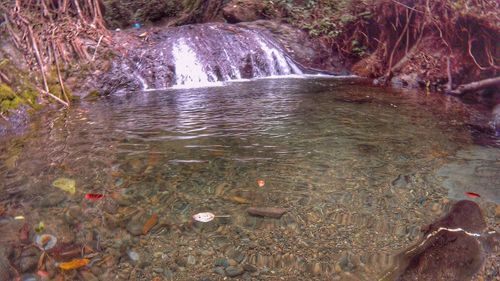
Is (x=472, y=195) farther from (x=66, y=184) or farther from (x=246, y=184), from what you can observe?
(x=66, y=184)

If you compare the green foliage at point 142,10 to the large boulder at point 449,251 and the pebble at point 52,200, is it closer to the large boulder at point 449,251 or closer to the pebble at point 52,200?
the pebble at point 52,200

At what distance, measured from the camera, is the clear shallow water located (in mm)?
2057

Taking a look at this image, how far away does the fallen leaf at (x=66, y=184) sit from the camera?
8.95 ft

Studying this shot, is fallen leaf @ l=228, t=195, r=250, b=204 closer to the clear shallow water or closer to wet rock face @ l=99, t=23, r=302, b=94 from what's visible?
the clear shallow water

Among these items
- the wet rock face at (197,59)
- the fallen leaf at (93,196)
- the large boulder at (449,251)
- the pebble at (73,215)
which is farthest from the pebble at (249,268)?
the wet rock face at (197,59)

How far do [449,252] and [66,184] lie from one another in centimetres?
245

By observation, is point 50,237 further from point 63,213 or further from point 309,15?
point 309,15

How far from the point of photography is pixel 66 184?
9.23ft

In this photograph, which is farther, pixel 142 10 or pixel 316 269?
pixel 142 10

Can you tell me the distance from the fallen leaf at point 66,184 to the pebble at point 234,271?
1.35m

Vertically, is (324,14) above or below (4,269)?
above

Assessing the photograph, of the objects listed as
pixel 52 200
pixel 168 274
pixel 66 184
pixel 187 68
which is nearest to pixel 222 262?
pixel 168 274

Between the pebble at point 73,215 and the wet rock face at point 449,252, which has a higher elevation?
the pebble at point 73,215

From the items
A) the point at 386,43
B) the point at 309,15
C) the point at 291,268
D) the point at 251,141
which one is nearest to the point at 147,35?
the point at 309,15
